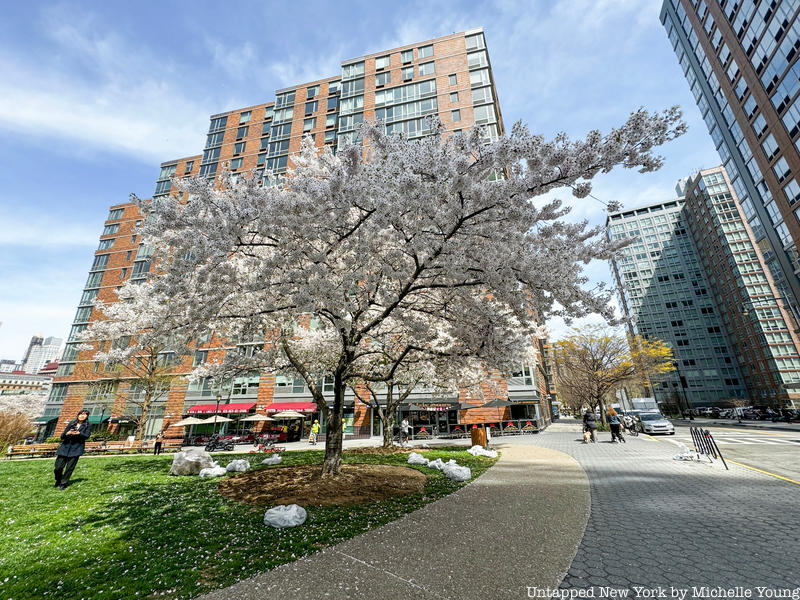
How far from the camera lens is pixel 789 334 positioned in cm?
6450

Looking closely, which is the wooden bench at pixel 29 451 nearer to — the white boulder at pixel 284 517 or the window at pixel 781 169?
the white boulder at pixel 284 517

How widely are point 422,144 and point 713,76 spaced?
57.7 metres

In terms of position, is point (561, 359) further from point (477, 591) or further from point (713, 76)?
point (713, 76)

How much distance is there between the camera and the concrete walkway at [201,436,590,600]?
3.56 meters

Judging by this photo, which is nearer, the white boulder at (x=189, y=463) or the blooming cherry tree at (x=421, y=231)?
the blooming cherry tree at (x=421, y=231)

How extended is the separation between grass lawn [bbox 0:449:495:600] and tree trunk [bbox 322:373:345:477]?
2.60 meters

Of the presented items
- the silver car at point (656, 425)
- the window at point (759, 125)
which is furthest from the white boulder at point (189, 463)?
the window at point (759, 125)

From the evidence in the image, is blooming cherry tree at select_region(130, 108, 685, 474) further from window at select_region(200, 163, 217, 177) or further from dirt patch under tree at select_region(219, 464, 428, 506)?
window at select_region(200, 163, 217, 177)

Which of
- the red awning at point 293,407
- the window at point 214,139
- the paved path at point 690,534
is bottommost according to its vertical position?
the paved path at point 690,534

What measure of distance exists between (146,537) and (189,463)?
5933mm

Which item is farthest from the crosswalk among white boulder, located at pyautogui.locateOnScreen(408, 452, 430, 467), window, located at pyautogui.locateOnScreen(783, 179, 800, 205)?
window, located at pyautogui.locateOnScreen(783, 179, 800, 205)

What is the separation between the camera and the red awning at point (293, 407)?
32.6 meters

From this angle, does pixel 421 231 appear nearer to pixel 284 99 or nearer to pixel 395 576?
pixel 395 576

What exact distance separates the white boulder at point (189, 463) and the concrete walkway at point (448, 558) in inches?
305
